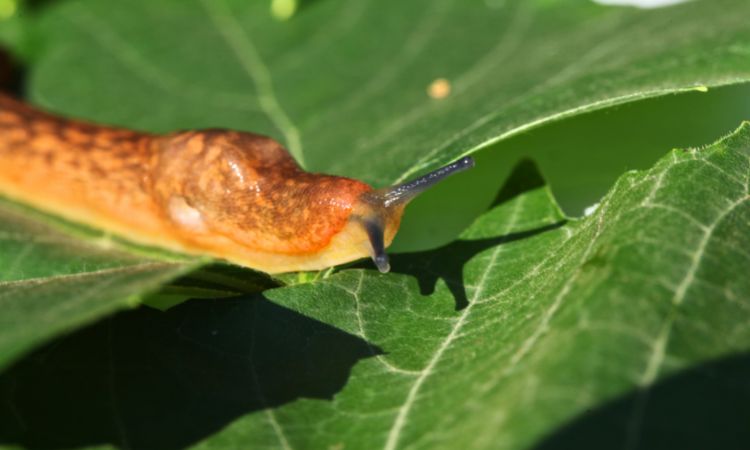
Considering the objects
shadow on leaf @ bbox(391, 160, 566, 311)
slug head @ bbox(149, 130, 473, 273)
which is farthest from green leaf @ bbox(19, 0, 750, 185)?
shadow on leaf @ bbox(391, 160, 566, 311)

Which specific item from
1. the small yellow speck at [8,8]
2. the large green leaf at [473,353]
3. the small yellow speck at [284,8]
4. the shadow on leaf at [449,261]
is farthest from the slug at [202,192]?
the small yellow speck at [284,8]

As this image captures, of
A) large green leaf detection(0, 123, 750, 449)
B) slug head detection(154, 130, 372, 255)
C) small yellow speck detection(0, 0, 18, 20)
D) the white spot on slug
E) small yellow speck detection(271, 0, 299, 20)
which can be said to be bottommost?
large green leaf detection(0, 123, 750, 449)

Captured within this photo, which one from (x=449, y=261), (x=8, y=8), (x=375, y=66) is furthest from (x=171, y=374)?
(x=8, y=8)

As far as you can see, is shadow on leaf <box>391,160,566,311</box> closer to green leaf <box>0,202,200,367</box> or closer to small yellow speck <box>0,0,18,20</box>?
green leaf <box>0,202,200,367</box>

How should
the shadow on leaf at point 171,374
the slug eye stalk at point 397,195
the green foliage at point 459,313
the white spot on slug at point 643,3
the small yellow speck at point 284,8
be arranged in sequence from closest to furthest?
the green foliage at point 459,313 < the shadow on leaf at point 171,374 < the slug eye stalk at point 397,195 < the white spot on slug at point 643,3 < the small yellow speck at point 284,8

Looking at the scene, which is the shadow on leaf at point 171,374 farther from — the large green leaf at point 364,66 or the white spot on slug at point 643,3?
the white spot on slug at point 643,3

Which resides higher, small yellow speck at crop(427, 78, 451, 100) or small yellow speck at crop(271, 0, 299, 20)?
small yellow speck at crop(271, 0, 299, 20)
